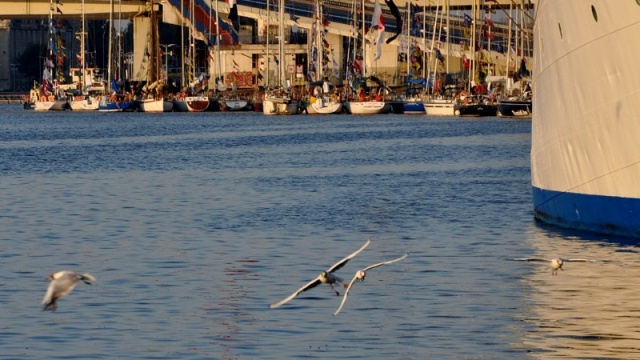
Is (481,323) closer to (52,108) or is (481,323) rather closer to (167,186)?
(167,186)

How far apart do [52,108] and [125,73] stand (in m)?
13.1

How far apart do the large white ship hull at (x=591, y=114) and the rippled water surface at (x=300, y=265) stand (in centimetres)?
91

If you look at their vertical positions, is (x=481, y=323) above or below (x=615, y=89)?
below

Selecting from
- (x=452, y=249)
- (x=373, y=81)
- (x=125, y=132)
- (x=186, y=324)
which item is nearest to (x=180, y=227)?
(x=452, y=249)

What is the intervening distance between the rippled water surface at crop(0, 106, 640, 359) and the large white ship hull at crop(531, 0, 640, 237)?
35.9 inches

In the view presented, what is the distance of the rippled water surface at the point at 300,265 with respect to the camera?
83.4 feet

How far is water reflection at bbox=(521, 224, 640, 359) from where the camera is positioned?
24578 mm

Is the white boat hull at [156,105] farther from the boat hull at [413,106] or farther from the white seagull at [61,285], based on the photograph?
the white seagull at [61,285]

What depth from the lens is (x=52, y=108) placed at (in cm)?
18400

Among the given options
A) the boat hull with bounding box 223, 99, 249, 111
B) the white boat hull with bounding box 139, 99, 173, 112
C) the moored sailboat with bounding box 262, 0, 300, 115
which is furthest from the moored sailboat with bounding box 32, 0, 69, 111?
the moored sailboat with bounding box 262, 0, 300, 115

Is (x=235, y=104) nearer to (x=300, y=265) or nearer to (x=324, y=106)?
(x=324, y=106)

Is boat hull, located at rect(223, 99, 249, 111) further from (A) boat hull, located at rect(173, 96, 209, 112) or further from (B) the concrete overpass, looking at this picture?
(B) the concrete overpass

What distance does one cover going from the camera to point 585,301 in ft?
94.2

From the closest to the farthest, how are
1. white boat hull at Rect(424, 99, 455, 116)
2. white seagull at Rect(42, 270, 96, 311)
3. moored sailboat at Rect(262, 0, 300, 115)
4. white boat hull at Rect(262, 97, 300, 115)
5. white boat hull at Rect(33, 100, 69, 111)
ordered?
white seagull at Rect(42, 270, 96, 311) < white boat hull at Rect(424, 99, 455, 116) < moored sailboat at Rect(262, 0, 300, 115) < white boat hull at Rect(262, 97, 300, 115) < white boat hull at Rect(33, 100, 69, 111)
